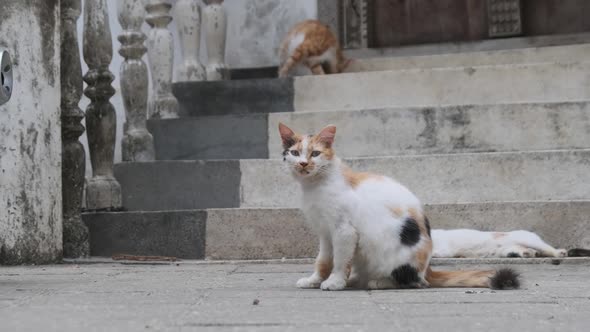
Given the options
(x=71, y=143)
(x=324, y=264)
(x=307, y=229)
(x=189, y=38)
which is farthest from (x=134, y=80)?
(x=324, y=264)

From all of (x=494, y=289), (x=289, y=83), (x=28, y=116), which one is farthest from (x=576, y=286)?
(x=289, y=83)

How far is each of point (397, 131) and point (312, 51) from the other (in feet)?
4.90

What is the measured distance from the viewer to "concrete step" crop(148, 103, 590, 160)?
5.13m

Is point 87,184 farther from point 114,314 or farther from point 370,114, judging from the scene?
point 114,314

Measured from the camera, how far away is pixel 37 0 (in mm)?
4418

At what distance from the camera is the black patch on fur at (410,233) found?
10.7 ft

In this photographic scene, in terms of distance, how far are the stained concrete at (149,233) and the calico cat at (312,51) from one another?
223 cm

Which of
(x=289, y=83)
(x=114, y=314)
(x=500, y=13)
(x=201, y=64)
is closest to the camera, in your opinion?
(x=114, y=314)

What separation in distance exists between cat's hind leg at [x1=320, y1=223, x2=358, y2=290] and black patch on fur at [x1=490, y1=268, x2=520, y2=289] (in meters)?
0.51

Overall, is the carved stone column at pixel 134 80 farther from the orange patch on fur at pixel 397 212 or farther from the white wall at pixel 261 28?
→ the orange patch on fur at pixel 397 212

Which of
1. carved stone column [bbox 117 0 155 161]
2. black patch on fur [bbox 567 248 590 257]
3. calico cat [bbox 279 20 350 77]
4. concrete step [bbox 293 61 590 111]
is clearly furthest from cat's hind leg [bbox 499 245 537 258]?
calico cat [bbox 279 20 350 77]

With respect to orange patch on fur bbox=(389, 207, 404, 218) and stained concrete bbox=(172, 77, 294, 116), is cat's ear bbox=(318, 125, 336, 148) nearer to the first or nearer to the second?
orange patch on fur bbox=(389, 207, 404, 218)

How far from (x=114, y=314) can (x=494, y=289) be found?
133cm

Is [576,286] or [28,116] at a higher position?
[28,116]
